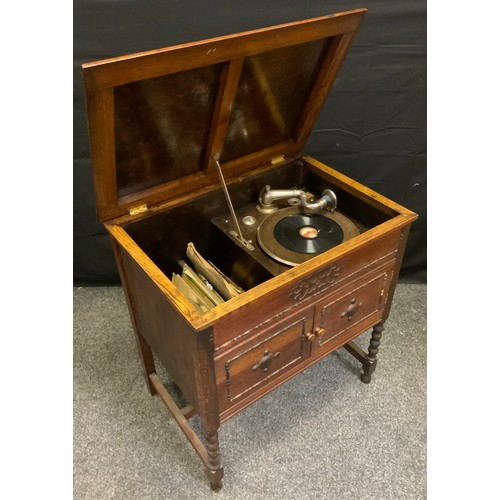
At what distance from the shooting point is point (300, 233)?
1.40 meters

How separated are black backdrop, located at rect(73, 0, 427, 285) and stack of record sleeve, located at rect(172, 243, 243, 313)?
2.38ft

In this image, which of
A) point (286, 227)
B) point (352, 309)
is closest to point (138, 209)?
point (286, 227)

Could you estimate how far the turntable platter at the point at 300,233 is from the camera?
132 centimetres

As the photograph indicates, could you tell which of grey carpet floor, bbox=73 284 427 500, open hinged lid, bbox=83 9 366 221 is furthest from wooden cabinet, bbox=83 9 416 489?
grey carpet floor, bbox=73 284 427 500

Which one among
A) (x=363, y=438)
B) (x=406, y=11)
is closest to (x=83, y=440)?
(x=363, y=438)

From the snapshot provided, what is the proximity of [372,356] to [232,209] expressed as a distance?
0.78 m

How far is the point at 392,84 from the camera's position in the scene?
5.73ft

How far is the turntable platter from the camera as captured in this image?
52.1 inches

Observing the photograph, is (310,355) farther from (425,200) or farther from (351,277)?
(425,200)

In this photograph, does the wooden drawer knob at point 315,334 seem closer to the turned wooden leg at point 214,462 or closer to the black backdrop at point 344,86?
the turned wooden leg at point 214,462

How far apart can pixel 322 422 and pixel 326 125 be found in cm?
110

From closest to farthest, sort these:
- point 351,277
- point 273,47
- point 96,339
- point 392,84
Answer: point 273,47 → point 351,277 → point 392,84 → point 96,339

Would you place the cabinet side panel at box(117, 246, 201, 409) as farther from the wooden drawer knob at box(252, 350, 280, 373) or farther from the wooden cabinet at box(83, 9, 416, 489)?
the wooden drawer knob at box(252, 350, 280, 373)

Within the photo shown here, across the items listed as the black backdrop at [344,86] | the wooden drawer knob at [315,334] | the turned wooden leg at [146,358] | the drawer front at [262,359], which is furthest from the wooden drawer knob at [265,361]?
the black backdrop at [344,86]
